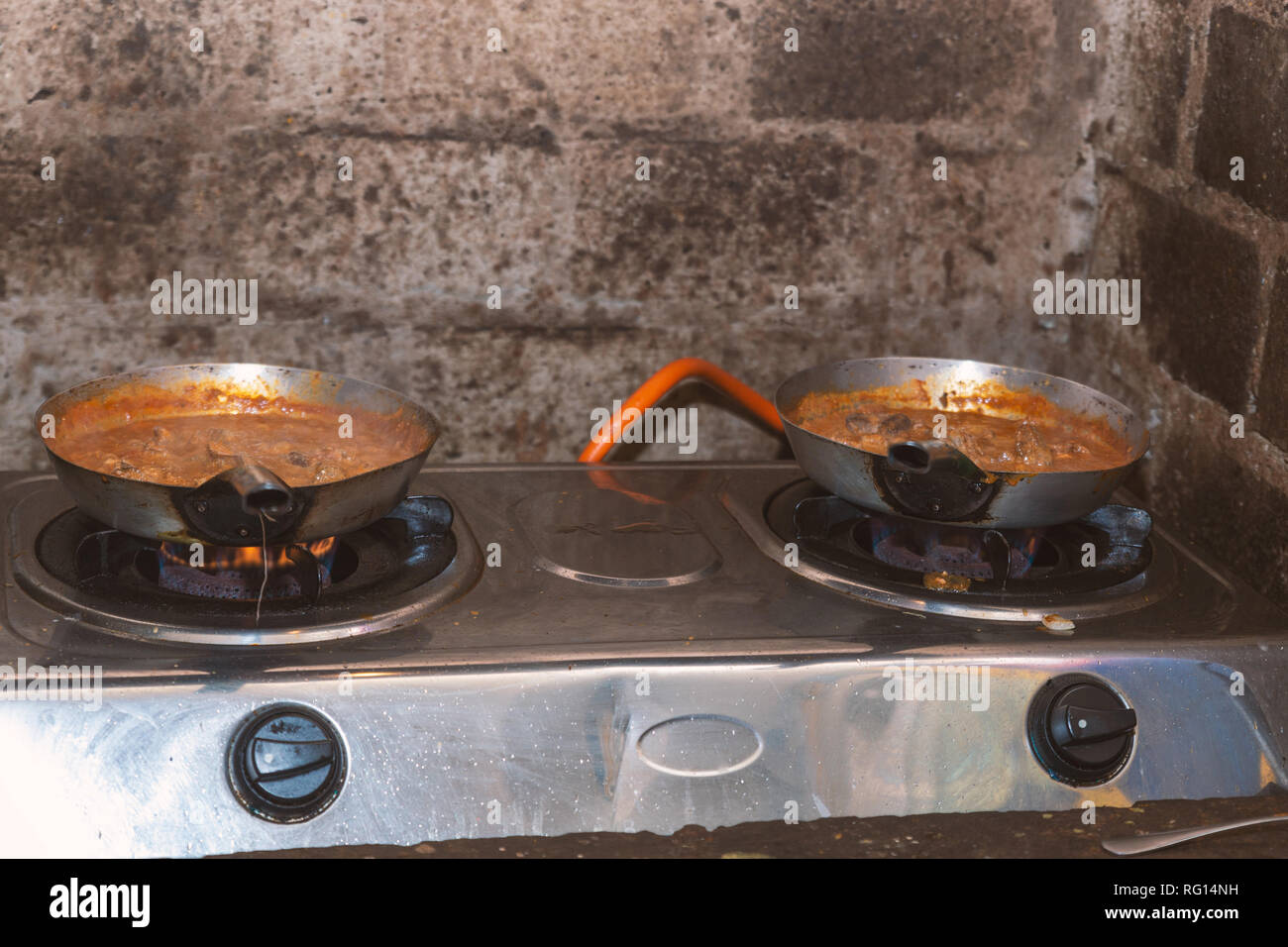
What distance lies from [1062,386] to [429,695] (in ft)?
2.83

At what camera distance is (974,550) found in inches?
55.7

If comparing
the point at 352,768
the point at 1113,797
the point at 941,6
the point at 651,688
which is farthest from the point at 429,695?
the point at 941,6

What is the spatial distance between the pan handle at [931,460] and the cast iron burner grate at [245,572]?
46cm

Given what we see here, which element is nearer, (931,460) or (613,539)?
(931,460)

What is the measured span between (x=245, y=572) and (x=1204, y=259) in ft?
3.76

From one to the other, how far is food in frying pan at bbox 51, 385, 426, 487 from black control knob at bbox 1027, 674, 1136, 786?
63cm

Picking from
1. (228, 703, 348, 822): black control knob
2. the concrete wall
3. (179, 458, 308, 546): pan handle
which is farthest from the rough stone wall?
(228, 703, 348, 822): black control knob

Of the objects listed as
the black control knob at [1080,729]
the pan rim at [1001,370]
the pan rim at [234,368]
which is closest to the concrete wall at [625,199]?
the pan rim at [1001,370]

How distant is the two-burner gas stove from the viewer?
3.60ft

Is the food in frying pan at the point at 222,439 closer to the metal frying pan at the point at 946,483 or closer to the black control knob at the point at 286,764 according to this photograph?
the black control knob at the point at 286,764

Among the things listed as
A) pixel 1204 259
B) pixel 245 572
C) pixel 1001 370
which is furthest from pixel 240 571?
pixel 1204 259

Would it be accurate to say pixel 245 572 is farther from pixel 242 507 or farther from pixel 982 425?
pixel 982 425

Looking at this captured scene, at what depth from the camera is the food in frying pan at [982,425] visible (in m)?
1.46

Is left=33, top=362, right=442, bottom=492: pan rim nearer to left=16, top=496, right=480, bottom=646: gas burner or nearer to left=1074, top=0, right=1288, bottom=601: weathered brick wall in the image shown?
left=16, top=496, right=480, bottom=646: gas burner
